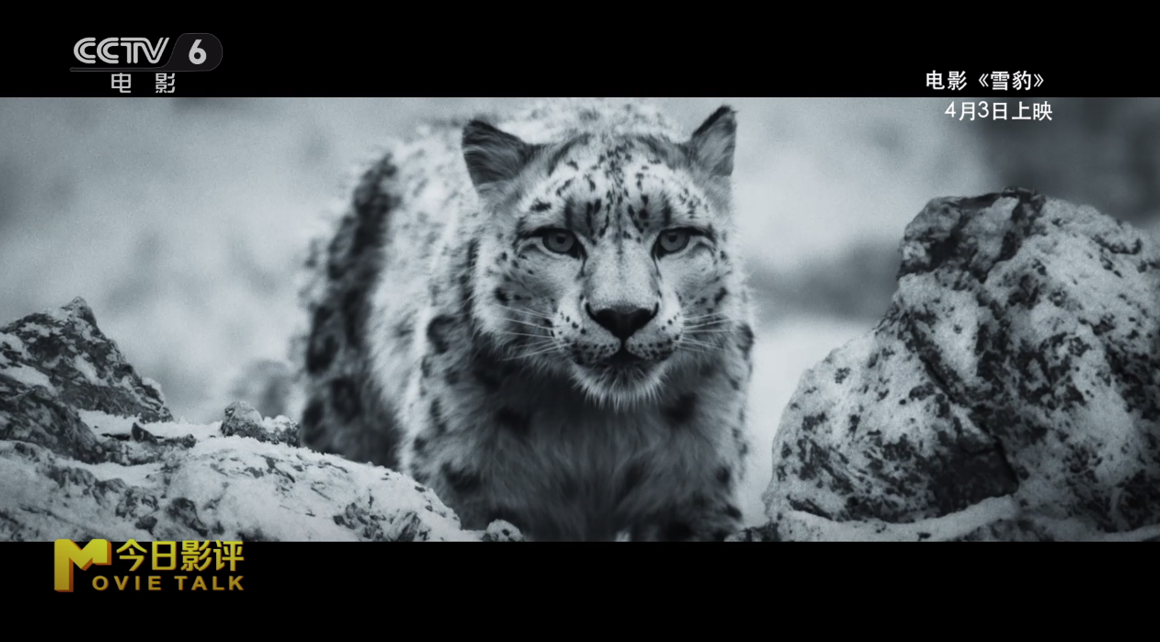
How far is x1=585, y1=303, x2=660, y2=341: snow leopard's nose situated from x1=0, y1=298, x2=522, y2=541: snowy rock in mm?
720

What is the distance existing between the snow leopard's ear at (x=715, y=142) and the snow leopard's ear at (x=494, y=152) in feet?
1.77

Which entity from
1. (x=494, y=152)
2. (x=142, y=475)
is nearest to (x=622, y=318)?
(x=494, y=152)

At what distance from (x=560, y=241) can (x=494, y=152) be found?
0.46 m

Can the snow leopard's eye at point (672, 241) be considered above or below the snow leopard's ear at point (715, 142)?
below

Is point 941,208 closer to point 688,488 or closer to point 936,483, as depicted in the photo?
point 936,483

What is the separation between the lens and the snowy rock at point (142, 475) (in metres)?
3.32

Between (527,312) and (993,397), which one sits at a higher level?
(527,312)

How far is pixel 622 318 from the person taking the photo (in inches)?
140

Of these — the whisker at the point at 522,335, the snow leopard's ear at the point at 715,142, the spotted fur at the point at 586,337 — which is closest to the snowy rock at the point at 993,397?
the spotted fur at the point at 586,337
